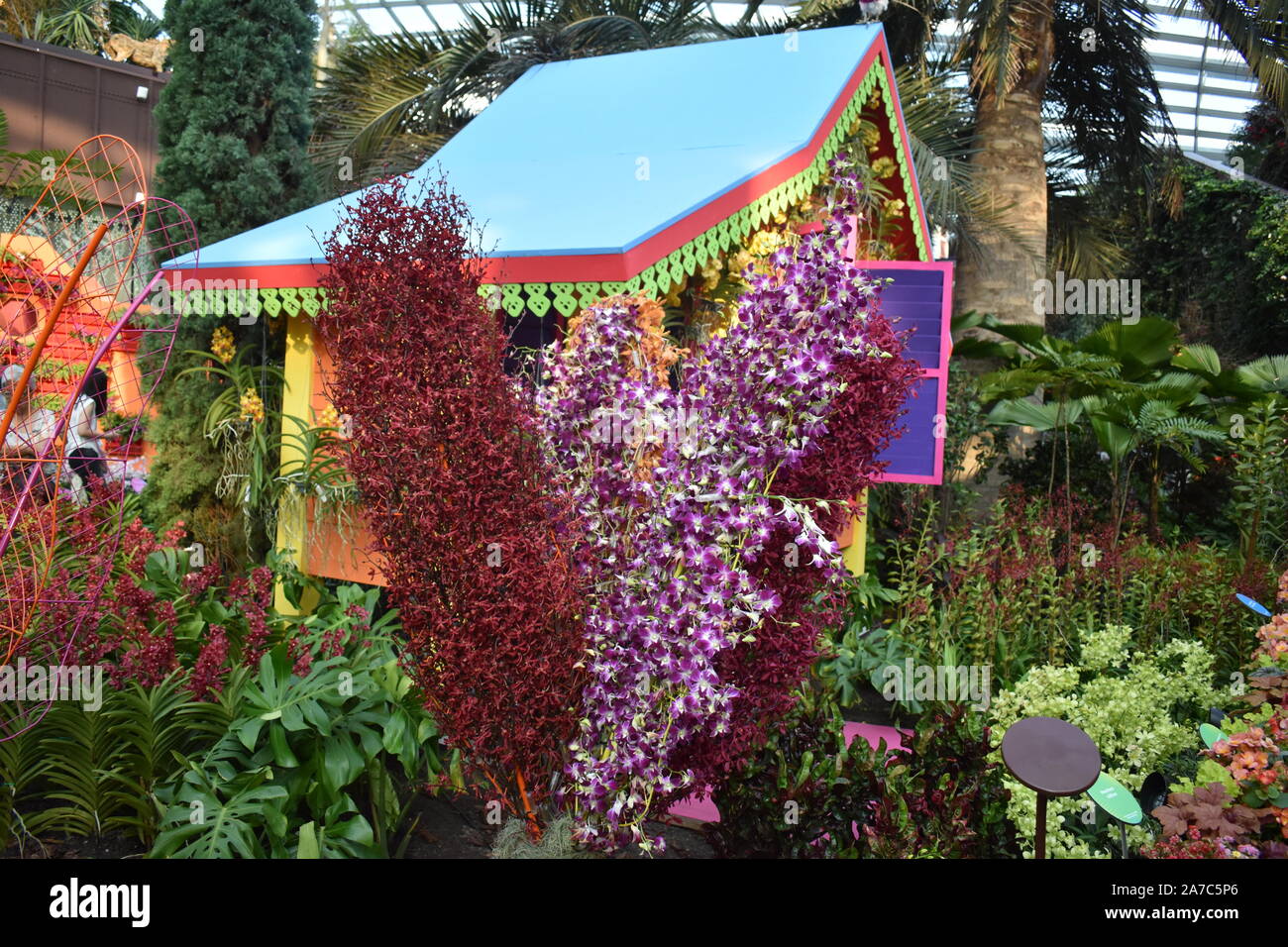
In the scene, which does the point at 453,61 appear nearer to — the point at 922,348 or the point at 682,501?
the point at 922,348

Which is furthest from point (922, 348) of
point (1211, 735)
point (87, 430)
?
point (87, 430)

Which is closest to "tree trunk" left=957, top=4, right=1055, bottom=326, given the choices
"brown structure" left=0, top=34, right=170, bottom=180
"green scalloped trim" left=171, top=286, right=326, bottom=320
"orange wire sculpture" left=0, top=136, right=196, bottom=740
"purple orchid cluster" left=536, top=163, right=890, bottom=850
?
"green scalloped trim" left=171, top=286, right=326, bottom=320

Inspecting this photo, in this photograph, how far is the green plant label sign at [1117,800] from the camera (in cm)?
263

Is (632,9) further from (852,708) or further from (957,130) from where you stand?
(852,708)

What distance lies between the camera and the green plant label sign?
8.64ft

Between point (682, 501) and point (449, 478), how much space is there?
69cm

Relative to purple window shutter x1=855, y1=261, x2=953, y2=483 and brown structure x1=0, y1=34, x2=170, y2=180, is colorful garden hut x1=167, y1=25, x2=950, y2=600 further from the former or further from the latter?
brown structure x1=0, y1=34, x2=170, y2=180

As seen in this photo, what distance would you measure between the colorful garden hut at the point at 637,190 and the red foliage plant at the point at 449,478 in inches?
54.6

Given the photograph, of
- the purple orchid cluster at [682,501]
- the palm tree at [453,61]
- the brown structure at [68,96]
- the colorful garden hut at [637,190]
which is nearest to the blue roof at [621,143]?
the colorful garden hut at [637,190]

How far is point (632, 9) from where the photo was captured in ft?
44.2

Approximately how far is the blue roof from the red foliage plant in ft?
7.14

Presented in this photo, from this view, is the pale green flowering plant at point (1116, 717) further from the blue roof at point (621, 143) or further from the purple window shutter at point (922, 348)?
the blue roof at point (621, 143)

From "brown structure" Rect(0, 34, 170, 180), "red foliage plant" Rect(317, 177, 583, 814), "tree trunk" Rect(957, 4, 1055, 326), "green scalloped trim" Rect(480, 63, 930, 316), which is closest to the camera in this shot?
"red foliage plant" Rect(317, 177, 583, 814)

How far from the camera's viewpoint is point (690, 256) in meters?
5.57
